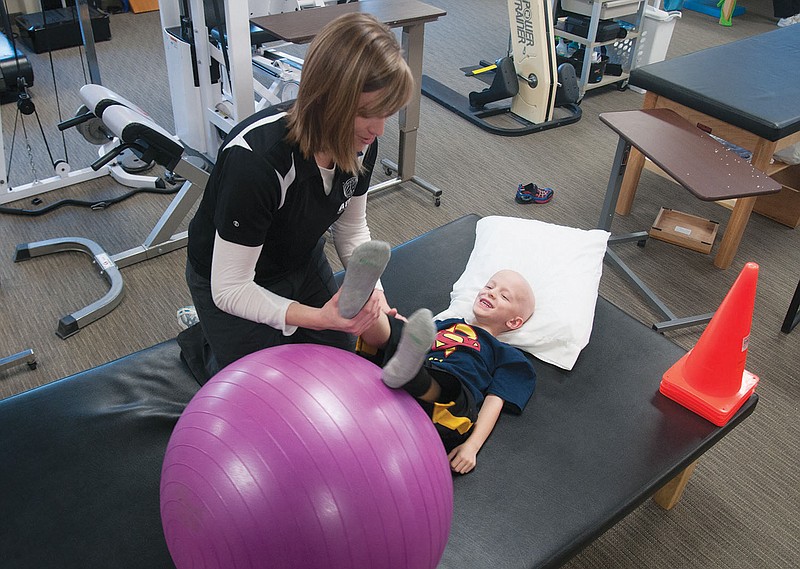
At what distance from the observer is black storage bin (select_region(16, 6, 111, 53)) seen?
4172 millimetres

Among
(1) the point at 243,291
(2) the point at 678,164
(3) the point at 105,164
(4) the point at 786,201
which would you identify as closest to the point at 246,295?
(1) the point at 243,291

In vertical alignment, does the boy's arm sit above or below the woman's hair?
below

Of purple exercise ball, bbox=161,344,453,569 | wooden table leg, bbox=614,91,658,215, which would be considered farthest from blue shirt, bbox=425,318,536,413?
wooden table leg, bbox=614,91,658,215

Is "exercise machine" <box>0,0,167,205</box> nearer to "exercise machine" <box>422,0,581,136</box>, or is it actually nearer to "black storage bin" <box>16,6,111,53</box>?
"black storage bin" <box>16,6,111,53</box>

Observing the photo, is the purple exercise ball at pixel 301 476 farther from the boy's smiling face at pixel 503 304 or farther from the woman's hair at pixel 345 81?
the boy's smiling face at pixel 503 304

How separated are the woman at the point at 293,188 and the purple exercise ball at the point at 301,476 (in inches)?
9.0

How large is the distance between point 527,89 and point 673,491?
101 inches

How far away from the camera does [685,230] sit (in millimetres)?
2926

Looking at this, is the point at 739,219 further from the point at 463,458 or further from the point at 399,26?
the point at 463,458

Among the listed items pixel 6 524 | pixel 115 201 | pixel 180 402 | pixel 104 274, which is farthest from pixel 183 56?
pixel 6 524

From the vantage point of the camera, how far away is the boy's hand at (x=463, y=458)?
149cm

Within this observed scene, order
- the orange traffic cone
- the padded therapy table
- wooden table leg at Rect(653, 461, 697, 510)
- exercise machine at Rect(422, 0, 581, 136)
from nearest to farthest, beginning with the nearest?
1. the padded therapy table
2. the orange traffic cone
3. wooden table leg at Rect(653, 461, 697, 510)
4. exercise machine at Rect(422, 0, 581, 136)

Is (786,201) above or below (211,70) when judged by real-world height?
below

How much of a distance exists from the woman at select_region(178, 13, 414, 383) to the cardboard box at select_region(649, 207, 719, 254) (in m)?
1.78
